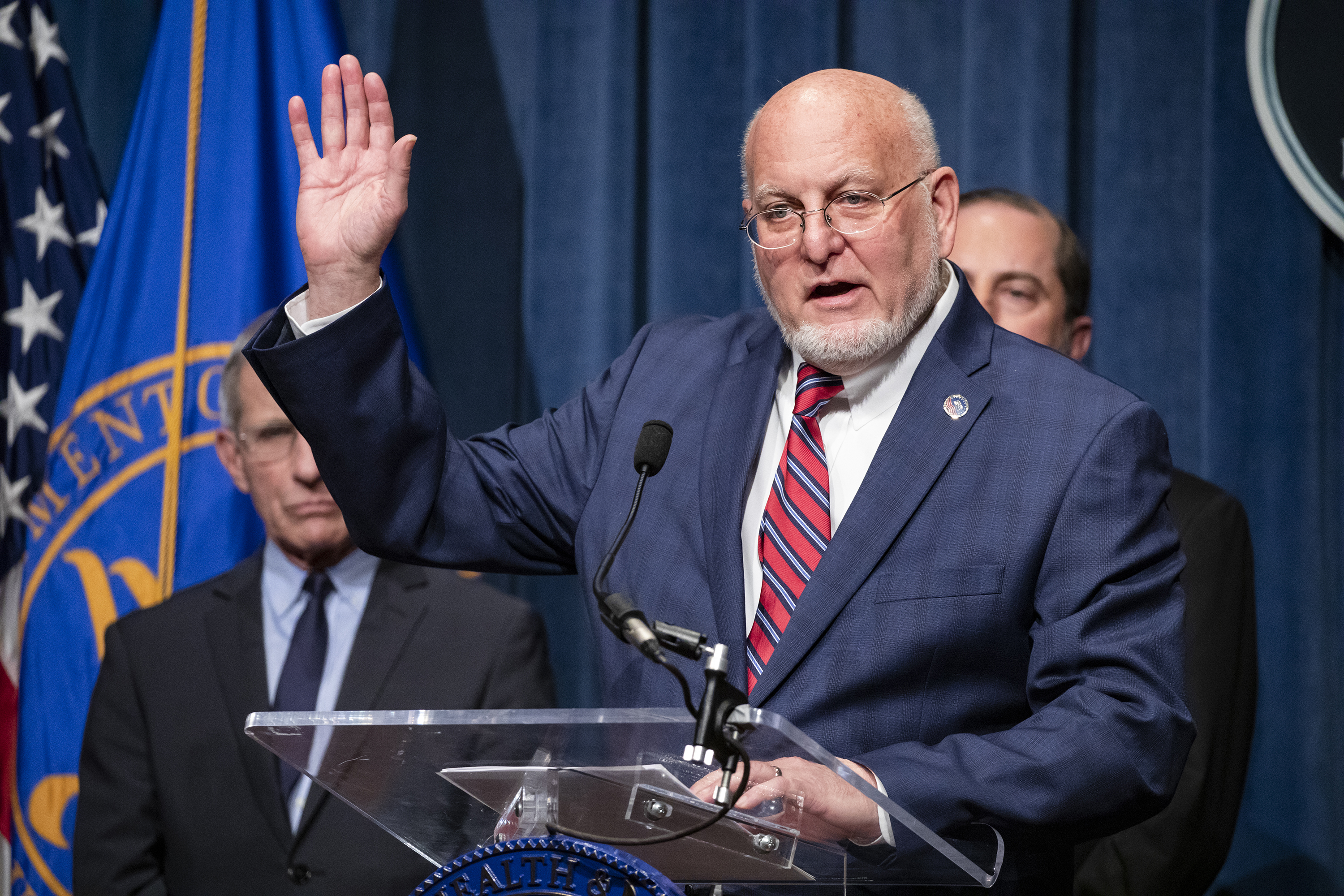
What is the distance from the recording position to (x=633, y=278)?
326cm

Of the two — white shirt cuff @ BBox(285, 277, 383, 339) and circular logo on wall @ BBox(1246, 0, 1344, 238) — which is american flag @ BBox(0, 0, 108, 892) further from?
circular logo on wall @ BBox(1246, 0, 1344, 238)

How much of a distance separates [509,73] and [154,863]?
1.95 m

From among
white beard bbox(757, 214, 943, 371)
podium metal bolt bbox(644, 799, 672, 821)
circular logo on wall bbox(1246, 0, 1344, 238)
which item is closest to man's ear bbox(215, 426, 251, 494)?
white beard bbox(757, 214, 943, 371)

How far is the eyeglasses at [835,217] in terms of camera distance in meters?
1.58

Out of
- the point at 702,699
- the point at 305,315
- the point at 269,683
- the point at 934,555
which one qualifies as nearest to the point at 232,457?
the point at 269,683

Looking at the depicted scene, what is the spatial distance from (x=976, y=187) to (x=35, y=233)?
7.28ft

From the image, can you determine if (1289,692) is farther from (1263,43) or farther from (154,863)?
(154,863)

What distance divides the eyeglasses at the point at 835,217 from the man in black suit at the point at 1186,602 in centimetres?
95

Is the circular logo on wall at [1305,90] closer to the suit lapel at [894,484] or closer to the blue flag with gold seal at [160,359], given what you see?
the suit lapel at [894,484]

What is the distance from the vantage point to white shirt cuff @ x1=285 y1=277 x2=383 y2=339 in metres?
1.40

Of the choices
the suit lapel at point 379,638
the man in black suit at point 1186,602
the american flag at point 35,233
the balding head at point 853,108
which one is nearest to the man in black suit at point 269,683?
the suit lapel at point 379,638

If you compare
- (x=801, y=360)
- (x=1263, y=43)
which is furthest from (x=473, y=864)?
(x=1263, y=43)

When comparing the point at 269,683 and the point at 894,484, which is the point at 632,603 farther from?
the point at 269,683

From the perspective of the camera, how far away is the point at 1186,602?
6.51 feet
